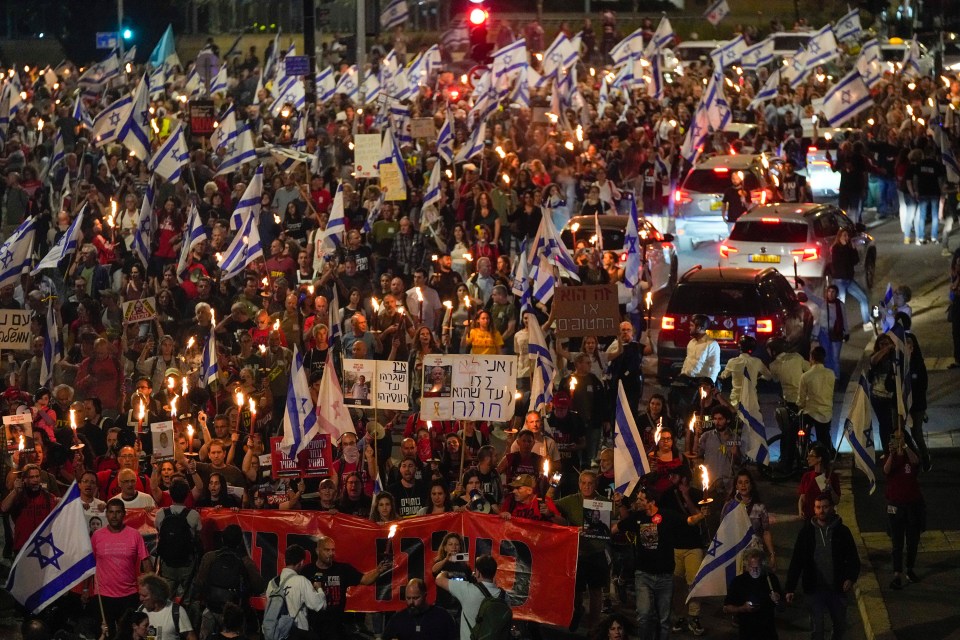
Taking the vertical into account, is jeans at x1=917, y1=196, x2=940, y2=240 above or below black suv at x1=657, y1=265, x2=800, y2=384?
above

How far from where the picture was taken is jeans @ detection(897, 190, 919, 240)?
1078 inches

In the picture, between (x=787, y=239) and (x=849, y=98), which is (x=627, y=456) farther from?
(x=849, y=98)

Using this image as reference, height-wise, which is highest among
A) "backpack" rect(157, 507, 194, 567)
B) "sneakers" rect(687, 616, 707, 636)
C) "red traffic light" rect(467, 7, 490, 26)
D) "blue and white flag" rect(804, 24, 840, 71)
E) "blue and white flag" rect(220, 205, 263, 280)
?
"blue and white flag" rect(804, 24, 840, 71)

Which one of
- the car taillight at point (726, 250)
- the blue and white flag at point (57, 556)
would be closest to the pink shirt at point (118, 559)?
the blue and white flag at point (57, 556)

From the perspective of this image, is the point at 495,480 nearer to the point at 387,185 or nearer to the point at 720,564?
the point at 720,564

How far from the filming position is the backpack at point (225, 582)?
41.8 ft

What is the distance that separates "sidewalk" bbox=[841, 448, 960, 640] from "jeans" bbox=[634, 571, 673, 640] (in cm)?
166

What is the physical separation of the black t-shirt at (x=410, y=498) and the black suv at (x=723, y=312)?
6.24 metres

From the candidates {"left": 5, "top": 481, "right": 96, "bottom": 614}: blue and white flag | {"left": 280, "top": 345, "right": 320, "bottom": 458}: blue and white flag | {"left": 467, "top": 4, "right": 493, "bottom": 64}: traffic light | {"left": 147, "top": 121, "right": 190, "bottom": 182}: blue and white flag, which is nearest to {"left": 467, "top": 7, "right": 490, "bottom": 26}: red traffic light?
{"left": 467, "top": 4, "right": 493, "bottom": 64}: traffic light

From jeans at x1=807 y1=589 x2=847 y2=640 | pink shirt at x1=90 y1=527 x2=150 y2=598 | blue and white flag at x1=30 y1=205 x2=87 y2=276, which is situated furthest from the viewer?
blue and white flag at x1=30 y1=205 x2=87 y2=276

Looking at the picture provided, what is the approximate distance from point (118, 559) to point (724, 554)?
4.54 meters

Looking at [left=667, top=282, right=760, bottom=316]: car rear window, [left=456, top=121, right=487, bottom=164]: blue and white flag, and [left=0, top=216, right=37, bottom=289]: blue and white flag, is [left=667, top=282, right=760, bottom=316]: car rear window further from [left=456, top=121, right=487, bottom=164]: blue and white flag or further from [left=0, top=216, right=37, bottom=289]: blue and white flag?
[left=456, top=121, right=487, bottom=164]: blue and white flag

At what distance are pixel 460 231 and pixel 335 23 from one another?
127 feet

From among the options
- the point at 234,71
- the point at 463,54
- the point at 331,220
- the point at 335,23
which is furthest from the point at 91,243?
the point at 335,23
